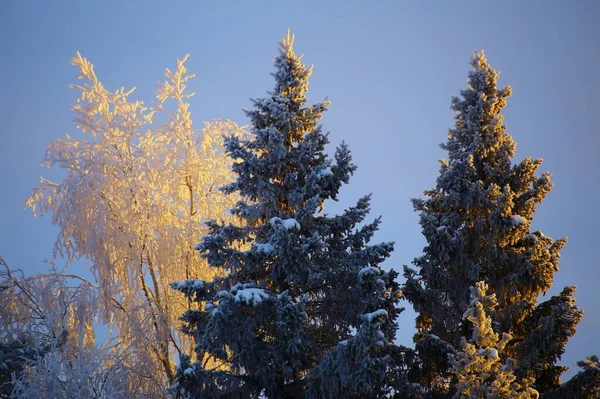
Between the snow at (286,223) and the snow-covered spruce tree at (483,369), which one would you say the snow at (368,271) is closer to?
the snow at (286,223)

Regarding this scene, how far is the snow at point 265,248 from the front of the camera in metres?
14.3

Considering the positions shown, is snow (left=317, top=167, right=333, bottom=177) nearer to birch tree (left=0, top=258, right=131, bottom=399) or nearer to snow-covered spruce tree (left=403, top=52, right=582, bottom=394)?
snow-covered spruce tree (left=403, top=52, right=582, bottom=394)

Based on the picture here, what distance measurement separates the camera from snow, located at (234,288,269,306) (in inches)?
537

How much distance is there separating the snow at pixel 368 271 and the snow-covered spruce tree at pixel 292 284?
0.02m

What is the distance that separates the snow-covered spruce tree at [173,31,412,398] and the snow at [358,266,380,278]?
0.02 metres

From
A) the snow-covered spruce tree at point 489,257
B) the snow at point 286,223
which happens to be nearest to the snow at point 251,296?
the snow at point 286,223

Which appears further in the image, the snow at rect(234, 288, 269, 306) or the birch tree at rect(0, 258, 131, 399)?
the birch tree at rect(0, 258, 131, 399)

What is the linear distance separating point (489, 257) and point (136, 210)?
30.4 ft

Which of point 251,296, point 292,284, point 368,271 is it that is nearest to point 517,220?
point 368,271

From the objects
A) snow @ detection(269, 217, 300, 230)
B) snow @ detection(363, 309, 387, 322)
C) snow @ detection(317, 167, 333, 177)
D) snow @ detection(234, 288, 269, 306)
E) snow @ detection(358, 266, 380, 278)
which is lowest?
snow @ detection(363, 309, 387, 322)

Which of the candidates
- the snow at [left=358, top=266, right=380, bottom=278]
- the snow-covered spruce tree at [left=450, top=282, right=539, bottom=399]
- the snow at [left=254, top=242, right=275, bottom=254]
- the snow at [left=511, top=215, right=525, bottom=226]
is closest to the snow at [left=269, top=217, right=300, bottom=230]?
the snow at [left=254, top=242, right=275, bottom=254]

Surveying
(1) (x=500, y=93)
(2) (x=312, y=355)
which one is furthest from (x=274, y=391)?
(1) (x=500, y=93)

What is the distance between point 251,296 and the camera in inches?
541

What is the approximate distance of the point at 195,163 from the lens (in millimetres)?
20203
